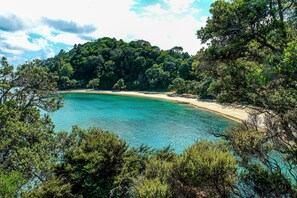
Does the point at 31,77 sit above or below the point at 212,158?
above

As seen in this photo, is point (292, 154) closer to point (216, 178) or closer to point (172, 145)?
point (216, 178)

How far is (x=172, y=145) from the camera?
103 feet

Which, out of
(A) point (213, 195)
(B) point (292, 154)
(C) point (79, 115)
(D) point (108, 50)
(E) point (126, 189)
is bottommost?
(C) point (79, 115)

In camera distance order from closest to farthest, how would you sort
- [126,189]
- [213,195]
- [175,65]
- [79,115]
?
[213,195] → [126,189] → [79,115] → [175,65]

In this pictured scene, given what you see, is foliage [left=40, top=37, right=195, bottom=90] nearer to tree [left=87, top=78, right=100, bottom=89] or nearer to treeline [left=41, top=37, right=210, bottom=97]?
treeline [left=41, top=37, right=210, bottom=97]

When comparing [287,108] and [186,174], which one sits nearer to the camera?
[287,108]

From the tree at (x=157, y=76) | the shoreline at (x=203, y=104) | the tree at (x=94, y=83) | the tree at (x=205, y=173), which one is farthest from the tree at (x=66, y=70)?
the tree at (x=205, y=173)

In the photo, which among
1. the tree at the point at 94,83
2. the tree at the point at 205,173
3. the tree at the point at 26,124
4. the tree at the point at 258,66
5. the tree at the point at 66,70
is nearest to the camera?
the tree at the point at 258,66

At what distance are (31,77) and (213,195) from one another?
13953 mm

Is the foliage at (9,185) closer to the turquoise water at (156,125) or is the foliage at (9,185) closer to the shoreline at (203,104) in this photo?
the turquoise water at (156,125)

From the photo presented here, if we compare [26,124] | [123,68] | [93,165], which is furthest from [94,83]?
[93,165]

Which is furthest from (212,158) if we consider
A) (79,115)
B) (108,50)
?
(108,50)

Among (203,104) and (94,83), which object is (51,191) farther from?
(94,83)

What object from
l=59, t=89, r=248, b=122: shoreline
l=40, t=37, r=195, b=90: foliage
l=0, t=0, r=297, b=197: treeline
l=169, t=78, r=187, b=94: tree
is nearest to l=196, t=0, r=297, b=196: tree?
l=0, t=0, r=297, b=197: treeline
